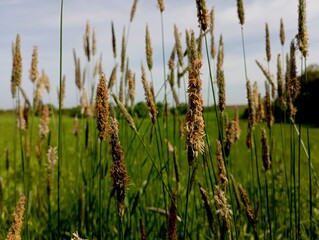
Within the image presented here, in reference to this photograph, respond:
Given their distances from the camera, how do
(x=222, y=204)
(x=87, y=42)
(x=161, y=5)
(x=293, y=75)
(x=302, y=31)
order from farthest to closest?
(x=87, y=42), (x=161, y=5), (x=293, y=75), (x=302, y=31), (x=222, y=204)

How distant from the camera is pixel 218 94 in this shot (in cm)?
137

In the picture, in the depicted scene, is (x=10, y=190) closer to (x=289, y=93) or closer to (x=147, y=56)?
Answer: (x=147, y=56)

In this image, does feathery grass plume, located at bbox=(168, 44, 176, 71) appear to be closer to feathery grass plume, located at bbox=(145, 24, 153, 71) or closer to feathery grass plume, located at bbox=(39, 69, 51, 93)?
feathery grass plume, located at bbox=(145, 24, 153, 71)

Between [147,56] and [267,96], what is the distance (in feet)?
2.51

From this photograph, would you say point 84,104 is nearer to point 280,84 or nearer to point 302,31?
point 280,84

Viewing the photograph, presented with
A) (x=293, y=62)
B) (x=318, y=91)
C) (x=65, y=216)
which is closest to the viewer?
(x=293, y=62)

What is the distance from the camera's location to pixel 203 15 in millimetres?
1158

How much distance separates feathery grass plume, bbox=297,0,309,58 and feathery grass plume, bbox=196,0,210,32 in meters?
0.48

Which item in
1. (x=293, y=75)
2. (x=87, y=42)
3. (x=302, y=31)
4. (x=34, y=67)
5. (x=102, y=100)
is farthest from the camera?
(x=87, y=42)

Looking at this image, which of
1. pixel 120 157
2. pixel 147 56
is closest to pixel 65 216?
pixel 147 56

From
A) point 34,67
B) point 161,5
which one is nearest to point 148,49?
point 34,67

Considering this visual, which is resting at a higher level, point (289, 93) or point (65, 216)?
point (289, 93)

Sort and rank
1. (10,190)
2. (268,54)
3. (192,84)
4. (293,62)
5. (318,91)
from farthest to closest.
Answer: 1. (318,91)
2. (10,190)
3. (268,54)
4. (293,62)
5. (192,84)

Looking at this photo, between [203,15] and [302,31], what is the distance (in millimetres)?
518
